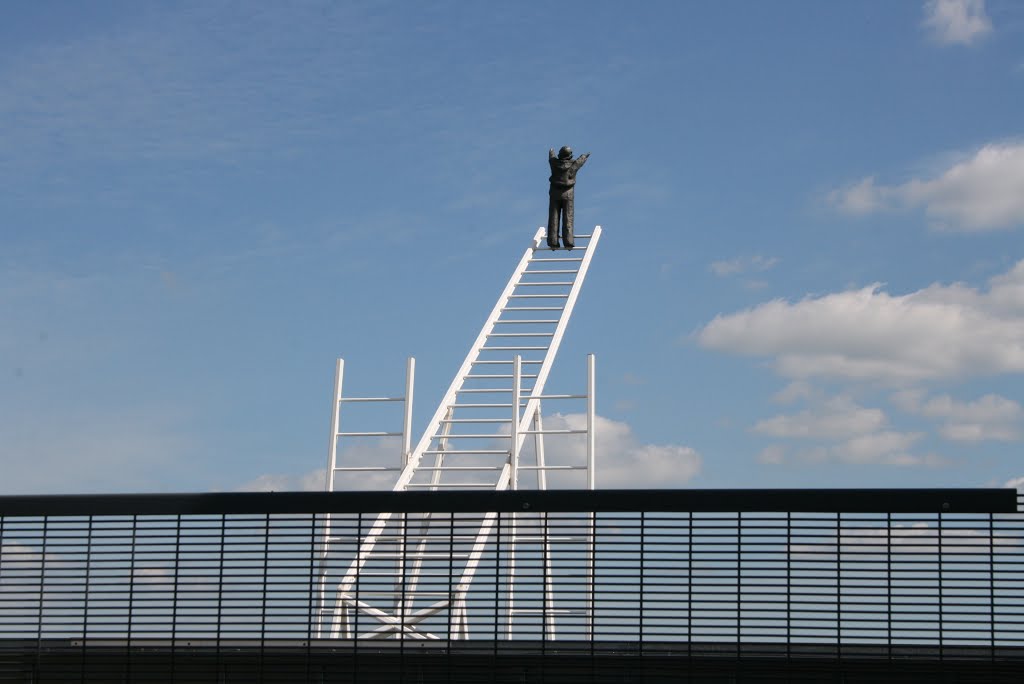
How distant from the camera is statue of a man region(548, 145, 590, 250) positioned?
26.1 meters

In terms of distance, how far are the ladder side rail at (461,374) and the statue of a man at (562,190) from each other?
2.28ft

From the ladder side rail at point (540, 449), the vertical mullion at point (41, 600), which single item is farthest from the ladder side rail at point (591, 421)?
the vertical mullion at point (41, 600)

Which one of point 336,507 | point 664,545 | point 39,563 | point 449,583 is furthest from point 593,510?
point 39,563

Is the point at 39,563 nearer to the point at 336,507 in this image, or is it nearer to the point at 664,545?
the point at 336,507

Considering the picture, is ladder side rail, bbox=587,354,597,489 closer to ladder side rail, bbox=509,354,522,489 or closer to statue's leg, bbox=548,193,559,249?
ladder side rail, bbox=509,354,522,489

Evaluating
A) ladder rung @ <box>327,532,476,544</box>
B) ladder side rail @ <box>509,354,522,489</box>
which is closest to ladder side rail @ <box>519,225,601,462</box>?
ladder side rail @ <box>509,354,522,489</box>

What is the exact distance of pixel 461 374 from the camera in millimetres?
22969

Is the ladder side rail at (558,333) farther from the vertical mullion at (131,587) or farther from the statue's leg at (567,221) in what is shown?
the vertical mullion at (131,587)

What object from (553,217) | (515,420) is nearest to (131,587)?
(515,420)

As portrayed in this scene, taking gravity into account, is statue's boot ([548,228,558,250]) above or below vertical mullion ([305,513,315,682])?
above

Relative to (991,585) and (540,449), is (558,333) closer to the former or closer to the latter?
(540,449)

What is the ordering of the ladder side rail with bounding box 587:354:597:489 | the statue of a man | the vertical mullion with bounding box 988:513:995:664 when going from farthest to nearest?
the statue of a man
the ladder side rail with bounding box 587:354:597:489
the vertical mullion with bounding box 988:513:995:664

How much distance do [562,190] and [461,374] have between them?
502 centimetres

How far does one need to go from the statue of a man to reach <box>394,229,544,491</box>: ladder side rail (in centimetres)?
70
